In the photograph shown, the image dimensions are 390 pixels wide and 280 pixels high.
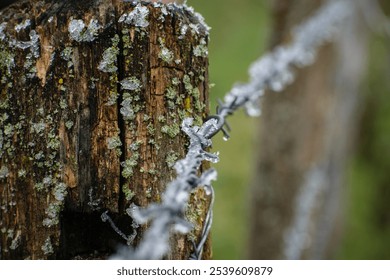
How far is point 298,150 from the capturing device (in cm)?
333

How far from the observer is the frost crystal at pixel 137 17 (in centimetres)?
99

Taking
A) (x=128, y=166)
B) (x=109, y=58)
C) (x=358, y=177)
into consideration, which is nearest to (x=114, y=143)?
(x=128, y=166)

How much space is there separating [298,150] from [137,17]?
247 cm

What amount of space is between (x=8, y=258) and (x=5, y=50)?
41cm

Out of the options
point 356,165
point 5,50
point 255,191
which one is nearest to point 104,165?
point 5,50

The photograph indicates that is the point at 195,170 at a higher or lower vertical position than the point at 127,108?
lower

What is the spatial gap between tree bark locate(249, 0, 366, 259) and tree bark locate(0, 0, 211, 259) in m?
→ 2.35

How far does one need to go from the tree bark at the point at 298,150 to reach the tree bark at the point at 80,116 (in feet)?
7.71

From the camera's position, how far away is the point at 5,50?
3.34ft

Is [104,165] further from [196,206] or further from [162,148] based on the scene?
[196,206]

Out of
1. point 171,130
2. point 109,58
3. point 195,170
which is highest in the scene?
point 109,58

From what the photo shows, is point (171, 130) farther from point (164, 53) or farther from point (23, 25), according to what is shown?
point (23, 25)

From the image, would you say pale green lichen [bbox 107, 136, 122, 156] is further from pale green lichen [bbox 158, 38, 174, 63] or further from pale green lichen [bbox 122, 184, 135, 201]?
pale green lichen [bbox 158, 38, 174, 63]

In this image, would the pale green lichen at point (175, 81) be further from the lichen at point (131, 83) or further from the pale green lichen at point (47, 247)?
the pale green lichen at point (47, 247)
